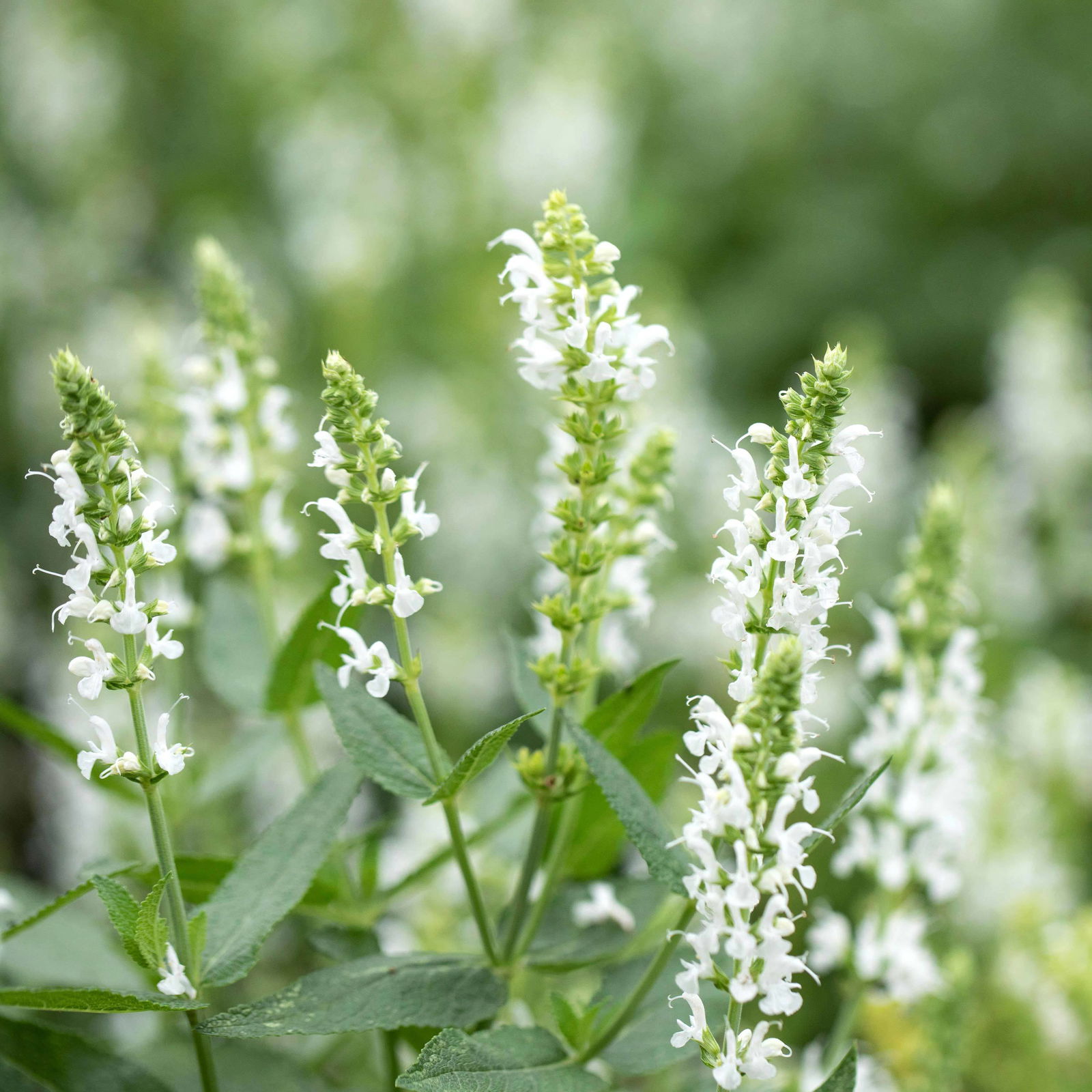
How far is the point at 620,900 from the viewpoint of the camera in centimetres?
117

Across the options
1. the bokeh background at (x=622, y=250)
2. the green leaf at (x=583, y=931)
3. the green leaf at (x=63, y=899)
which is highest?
the bokeh background at (x=622, y=250)

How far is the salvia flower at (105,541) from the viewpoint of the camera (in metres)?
0.83

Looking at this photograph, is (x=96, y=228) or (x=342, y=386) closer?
(x=342, y=386)

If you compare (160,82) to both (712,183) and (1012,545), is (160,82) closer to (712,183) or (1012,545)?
(712,183)

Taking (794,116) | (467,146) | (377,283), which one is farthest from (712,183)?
(377,283)

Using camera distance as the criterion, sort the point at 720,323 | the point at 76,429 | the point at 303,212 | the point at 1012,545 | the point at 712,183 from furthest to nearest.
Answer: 1. the point at 712,183
2. the point at 720,323
3. the point at 303,212
4. the point at 1012,545
5. the point at 76,429

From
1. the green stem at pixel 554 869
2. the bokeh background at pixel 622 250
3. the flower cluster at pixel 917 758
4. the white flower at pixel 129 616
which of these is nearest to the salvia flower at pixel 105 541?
the white flower at pixel 129 616

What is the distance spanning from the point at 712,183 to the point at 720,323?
895 mm

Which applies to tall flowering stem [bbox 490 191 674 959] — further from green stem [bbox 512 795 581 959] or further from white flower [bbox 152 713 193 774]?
white flower [bbox 152 713 193 774]

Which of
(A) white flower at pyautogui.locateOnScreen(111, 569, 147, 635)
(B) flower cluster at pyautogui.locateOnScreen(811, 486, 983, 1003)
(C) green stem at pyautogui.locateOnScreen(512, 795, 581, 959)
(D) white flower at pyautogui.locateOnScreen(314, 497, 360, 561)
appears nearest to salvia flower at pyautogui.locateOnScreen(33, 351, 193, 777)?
(A) white flower at pyautogui.locateOnScreen(111, 569, 147, 635)

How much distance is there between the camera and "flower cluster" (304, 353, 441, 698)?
0.89 meters

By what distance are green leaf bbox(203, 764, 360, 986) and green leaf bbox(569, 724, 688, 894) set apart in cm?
25

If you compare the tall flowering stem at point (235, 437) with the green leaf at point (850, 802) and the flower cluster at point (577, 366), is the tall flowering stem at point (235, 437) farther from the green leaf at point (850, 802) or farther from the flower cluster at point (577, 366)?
the green leaf at point (850, 802)

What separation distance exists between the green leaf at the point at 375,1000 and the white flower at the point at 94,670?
10.1 inches
